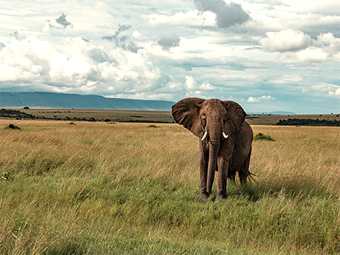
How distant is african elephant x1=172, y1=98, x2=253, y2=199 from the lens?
7.17m

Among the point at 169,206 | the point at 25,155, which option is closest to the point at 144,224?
the point at 169,206

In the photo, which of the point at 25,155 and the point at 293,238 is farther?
the point at 25,155

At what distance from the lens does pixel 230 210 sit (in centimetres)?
684

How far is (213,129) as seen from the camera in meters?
7.07

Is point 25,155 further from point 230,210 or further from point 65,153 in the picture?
point 230,210

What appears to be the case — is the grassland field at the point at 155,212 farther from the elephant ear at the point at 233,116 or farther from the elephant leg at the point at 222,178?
the elephant ear at the point at 233,116

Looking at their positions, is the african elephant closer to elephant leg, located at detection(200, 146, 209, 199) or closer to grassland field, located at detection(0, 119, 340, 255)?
elephant leg, located at detection(200, 146, 209, 199)

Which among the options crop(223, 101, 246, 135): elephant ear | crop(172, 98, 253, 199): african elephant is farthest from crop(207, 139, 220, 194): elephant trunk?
crop(223, 101, 246, 135): elephant ear

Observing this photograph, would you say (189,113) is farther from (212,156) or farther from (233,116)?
(212,156)

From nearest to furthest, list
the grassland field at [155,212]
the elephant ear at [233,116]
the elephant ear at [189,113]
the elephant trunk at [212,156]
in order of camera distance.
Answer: the grassland field at [155,212], the elephant trunk at [212,156], the elephant ear at [233,116], the elephant ear at [189,113]

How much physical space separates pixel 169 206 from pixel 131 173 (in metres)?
2.93

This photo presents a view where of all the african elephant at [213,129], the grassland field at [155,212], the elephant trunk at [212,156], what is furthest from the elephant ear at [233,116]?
the grassland field at [155,212]

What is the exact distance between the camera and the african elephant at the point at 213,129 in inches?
282

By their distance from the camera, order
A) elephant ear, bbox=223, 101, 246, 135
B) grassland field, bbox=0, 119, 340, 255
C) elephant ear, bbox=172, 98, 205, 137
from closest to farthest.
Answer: grassland field, bbox=0, 119, 340, 255
elephant ear, bbox=223, 101, 246, 135
elephant ear, bbox=172, 98, 205, 137
